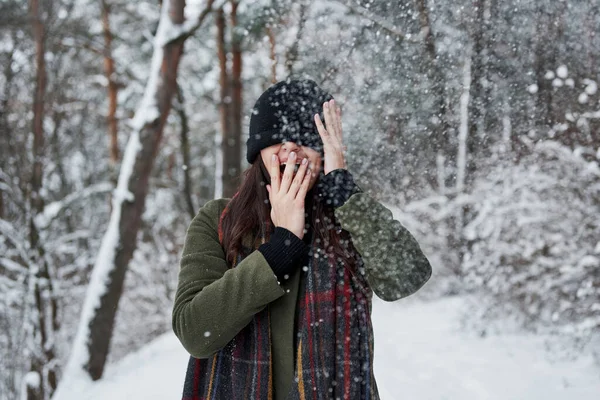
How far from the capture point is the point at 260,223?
160cm

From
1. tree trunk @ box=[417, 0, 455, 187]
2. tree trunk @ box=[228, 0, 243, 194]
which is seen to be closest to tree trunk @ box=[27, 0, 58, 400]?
tree trunk @ box=[228, 0, 243, 194]

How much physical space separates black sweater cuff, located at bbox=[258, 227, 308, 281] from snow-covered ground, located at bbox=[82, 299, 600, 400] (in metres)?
2.30

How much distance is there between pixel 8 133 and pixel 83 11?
4494 millimetres

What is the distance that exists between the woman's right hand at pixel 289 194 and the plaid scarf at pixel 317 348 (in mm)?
116

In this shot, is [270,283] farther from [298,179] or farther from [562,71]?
[562,71]

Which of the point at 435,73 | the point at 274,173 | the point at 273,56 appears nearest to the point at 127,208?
the point at 273,56

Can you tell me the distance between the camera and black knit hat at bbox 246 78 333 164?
1612mm

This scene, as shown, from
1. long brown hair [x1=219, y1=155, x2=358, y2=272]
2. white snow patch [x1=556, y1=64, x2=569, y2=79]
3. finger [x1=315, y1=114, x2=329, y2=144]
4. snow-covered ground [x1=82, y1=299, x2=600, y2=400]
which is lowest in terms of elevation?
snow-covered ground [x1=82, y1=299, x2=600, y2=400]

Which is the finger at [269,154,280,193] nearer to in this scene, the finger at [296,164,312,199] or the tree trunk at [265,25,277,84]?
the finger at [296,164,312,199]

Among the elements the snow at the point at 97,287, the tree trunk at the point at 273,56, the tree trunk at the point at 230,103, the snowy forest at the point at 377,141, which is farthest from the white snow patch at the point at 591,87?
the tree trunk at the point at 230,103

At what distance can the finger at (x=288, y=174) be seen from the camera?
1.49 m

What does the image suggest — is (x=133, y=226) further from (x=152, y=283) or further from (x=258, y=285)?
(x=152, y=283)

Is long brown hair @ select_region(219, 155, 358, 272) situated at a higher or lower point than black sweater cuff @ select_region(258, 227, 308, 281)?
higher

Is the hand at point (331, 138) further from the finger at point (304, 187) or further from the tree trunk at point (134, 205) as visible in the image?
the tree trunk at point (134, 205)
